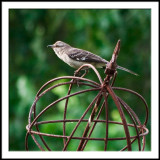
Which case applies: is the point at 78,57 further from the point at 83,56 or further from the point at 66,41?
the point at 66,41

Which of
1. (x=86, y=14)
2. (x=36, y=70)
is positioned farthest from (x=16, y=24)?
(x=86, y=14)

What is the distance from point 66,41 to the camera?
7867 mm

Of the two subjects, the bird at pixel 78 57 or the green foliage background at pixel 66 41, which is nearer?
the bird at pixel 78 57

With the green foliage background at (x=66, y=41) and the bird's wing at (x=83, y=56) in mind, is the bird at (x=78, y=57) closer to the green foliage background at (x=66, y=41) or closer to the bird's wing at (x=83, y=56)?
the bird's wing at (x=83, y=56)

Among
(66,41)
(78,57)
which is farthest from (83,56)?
(66,41)

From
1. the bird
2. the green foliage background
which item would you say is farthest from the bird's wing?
the green foliage background

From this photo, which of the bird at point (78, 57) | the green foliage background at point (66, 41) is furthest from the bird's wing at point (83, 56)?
the green foliage background at point (66, 41)

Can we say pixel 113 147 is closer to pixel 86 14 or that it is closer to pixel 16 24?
pixel 86 14

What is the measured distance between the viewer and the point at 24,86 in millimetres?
6523

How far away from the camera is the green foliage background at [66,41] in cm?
712

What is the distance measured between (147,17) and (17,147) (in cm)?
355

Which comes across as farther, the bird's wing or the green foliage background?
A: the green foliage background

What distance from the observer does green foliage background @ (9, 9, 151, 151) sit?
7121mm

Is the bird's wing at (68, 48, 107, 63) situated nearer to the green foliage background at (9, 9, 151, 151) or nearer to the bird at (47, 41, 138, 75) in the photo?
the bird at (47, 41, 138, 75)
